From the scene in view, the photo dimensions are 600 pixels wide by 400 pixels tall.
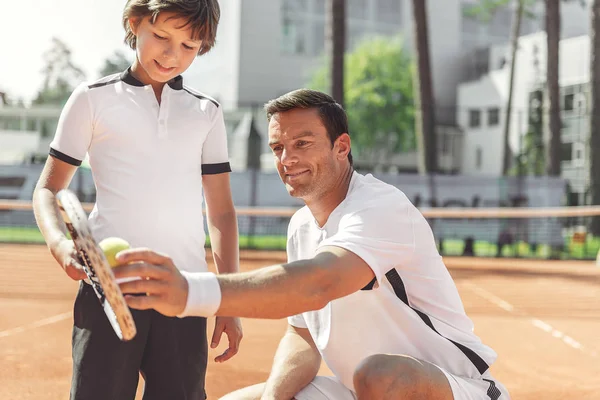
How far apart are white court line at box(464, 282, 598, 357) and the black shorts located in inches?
196

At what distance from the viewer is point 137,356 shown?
2.73m

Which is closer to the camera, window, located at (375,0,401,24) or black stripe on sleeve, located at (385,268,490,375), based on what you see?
black stripe on sleeve, located at (385,268,490,375)

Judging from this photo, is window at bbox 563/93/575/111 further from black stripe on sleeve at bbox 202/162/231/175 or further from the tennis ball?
the tennis ball

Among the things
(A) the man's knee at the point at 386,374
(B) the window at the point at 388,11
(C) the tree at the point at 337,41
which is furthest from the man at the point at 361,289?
(B) the window at the point at 388,11

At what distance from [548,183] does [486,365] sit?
17565mm

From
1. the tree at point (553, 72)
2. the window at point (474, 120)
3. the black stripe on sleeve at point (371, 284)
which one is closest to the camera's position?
the black stripe on sleeve at point (371, 284)

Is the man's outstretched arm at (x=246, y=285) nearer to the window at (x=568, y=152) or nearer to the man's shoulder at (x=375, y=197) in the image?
the man's shoulder at (x=375, y=197)

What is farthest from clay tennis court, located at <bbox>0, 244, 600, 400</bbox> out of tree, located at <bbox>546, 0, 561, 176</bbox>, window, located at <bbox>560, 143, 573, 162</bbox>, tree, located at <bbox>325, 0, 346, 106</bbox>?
window, located at <bbox>560, 143, 573, 162</bbox>

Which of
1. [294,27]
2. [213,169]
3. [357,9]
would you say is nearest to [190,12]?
[213,169]

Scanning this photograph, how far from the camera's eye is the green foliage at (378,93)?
155 ft

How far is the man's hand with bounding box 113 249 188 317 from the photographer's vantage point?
5.81 ft

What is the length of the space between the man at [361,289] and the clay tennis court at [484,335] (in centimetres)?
238

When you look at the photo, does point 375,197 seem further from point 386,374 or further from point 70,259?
point 70,259

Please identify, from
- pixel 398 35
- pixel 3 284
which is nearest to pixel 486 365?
pixel 3 284
